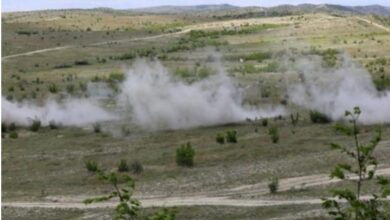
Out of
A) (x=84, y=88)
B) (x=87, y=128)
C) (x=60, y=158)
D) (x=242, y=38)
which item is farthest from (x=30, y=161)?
(x=242, y=38)

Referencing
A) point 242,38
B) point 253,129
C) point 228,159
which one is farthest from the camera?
point 242,38

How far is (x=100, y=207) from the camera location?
21.8 m

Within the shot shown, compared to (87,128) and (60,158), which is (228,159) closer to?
(60,158)

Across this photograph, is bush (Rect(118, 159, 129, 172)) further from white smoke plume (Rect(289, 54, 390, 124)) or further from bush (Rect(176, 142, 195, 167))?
white smoke plume (Rect(289, 54, 390, 124))

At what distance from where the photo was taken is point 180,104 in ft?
124

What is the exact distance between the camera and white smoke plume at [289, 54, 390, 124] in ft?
116

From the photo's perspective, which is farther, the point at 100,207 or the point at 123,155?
the point at 123,155

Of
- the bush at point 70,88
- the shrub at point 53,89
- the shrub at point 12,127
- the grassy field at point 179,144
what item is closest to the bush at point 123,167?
the grassy field at point 179,144

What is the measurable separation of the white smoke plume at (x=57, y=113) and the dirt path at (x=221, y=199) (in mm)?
15409

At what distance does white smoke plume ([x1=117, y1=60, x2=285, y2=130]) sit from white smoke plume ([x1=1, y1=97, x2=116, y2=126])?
1.81m

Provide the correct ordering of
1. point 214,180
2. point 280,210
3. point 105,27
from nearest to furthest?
1. point 280,210
2. point 214,180
3. point 105,27

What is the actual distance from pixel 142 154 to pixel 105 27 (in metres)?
96.5

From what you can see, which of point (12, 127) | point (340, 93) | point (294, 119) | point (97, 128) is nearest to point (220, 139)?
point (294, 119)

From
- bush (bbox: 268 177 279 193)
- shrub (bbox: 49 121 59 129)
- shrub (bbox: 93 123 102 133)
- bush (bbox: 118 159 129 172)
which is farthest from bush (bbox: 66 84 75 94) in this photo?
bush (bbox: 268 177 279 193)
